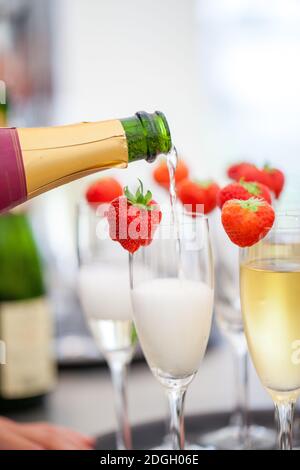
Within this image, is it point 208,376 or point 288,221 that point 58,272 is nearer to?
point 208,376

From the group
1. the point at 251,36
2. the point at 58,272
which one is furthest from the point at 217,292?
the point at 251,36

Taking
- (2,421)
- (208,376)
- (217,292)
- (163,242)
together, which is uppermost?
(163,242)

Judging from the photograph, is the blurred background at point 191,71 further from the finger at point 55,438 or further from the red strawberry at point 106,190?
the finger at point 55,438

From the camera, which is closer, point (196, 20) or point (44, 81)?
point (196, 20)

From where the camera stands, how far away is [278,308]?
729mm

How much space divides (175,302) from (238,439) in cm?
32

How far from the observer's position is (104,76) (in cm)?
455

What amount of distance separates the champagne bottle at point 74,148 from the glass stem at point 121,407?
0.34 metres

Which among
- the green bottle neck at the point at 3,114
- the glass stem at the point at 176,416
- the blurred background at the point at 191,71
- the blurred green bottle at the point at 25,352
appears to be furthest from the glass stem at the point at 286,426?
the blurred background at the point at 191,71

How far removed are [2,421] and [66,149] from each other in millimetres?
353

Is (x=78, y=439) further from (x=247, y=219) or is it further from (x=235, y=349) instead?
(x=247, y=219)

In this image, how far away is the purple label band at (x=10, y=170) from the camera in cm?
80

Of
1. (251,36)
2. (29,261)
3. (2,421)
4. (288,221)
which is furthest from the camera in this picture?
(251,36)

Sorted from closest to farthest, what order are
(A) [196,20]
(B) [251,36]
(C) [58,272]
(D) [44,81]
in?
(C) [58,272]
(B) [251,36]
(A) [196,20]
(D) [44,81]
